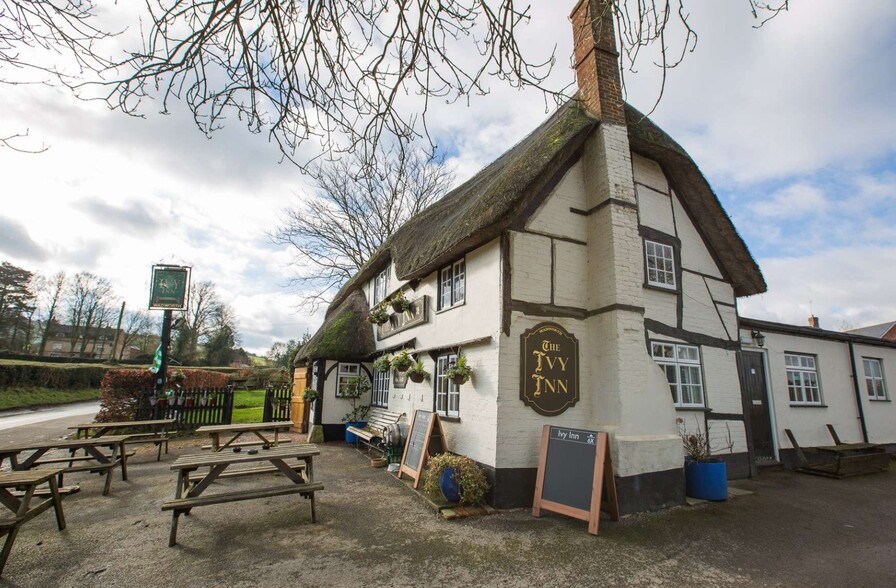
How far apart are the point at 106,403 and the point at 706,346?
50.2 ft

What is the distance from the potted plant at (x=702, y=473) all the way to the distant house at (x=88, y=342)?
4336 cm

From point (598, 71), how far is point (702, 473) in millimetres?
6788

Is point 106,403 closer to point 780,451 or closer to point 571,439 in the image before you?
point 571,439

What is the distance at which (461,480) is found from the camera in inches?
228

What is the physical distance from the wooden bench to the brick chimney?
7252 millimetres

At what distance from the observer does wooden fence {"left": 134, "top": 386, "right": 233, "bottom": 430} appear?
1195 cm

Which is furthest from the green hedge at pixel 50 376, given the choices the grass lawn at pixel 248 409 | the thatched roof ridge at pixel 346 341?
the thatched roof ridge at pixel 346 341

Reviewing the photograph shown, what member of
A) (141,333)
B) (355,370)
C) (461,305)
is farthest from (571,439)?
(141,333)

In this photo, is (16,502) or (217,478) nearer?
(16,502)

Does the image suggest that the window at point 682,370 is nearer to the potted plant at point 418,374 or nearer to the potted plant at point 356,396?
the potted plant at point 418,374

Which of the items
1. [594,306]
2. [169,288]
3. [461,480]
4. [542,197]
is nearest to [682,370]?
[594,306]

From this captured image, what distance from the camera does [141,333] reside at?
4434 cm

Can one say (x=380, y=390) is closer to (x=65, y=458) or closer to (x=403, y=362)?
(x=403, y=362)

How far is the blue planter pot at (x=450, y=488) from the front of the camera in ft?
19.1
